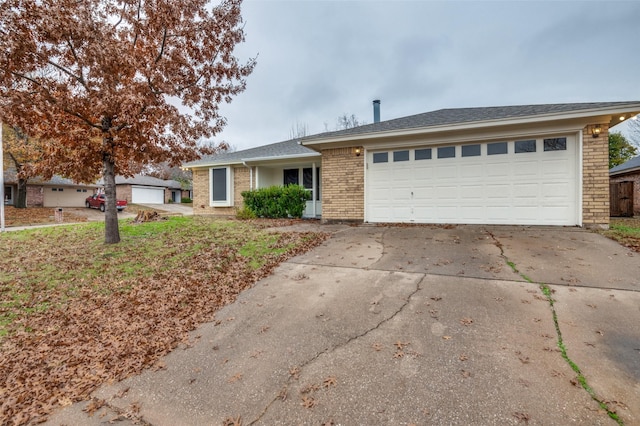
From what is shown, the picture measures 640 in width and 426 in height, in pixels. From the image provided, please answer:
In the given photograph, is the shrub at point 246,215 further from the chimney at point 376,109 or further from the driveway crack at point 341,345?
the driveway crack at point 341,345

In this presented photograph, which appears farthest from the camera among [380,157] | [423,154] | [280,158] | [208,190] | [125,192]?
[125,192]

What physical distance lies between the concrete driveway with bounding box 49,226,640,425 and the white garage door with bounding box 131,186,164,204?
35760 millimetres

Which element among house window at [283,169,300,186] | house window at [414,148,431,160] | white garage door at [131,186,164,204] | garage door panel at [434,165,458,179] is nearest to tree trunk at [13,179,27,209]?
white garage door at [131,186,164,204]

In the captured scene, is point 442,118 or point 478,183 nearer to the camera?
point 478,183

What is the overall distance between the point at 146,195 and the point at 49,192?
8.94 metres

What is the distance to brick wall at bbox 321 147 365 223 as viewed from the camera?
9250mm

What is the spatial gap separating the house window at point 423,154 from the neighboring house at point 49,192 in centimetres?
2848

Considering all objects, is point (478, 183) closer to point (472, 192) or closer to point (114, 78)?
point (472, 192)

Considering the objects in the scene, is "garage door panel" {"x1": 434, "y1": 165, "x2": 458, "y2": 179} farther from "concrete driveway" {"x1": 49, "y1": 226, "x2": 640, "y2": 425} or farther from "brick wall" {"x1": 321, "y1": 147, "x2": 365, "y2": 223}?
"concrete driveway" {"x1": 49, "y1": 226, "x2": 640, "y2": 425}

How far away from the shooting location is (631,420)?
1.79 m

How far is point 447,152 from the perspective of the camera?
8367 millimetres

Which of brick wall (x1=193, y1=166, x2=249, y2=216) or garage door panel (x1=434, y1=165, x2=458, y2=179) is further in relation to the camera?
brick wall (x1=193, y1=166, x2=249, y2=216)

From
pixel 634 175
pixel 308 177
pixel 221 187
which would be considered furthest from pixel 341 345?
pixel 634 175

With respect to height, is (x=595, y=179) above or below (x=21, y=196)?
below
